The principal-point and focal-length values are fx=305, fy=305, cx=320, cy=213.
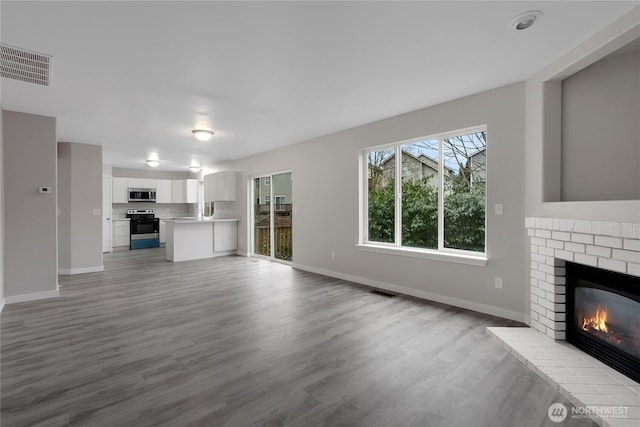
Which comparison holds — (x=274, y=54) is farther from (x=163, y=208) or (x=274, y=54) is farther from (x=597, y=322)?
(x=163, y=208)

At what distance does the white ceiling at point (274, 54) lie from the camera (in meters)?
1.96

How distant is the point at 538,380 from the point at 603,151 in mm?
1940

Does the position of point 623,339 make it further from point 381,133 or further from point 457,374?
point 381,133

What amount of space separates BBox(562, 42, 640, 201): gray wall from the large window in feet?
2.60

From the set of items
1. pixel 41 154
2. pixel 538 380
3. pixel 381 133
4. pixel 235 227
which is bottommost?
pixel 538 380

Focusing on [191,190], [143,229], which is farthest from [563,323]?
[143,229]

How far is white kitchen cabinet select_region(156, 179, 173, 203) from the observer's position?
372 inches

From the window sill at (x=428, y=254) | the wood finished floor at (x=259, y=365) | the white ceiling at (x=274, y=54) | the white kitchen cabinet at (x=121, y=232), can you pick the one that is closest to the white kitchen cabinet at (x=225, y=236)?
the white kitchen cabinet at (x=121, y=232)

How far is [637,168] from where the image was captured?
7.75 feet

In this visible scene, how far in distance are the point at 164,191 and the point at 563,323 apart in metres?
9.97

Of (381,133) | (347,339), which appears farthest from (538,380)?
(381,133)

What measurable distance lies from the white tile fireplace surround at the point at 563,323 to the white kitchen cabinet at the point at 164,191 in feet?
31.1

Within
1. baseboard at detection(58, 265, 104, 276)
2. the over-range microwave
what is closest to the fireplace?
baseboard at detection(58, 265, 104, 276)

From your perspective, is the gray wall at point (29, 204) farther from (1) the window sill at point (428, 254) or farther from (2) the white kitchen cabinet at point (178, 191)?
(2) the white kitchen cabinet at point (178, 191)
